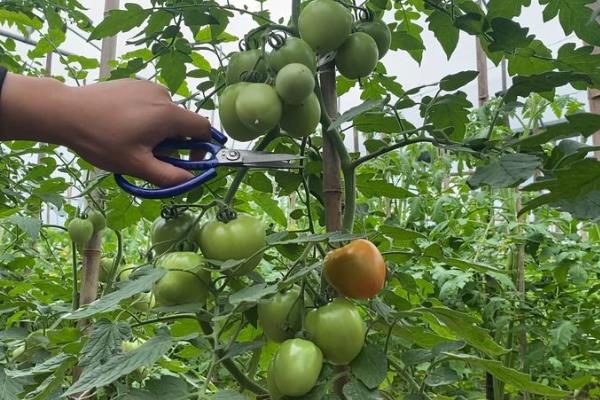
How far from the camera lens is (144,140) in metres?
0.69

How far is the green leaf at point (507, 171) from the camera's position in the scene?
1.89ft

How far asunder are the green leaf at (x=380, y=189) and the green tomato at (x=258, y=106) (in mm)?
273

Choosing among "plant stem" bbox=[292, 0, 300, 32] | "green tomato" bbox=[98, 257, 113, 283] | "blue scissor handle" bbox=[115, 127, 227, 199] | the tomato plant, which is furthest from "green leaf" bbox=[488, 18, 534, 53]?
"green tomato" bbox=[98, 257, 113, 283]

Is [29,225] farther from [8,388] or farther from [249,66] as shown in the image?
[249,66]

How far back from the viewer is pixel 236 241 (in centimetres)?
66

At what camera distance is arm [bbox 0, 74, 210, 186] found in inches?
26.9

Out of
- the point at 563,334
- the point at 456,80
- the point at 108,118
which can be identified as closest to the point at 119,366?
the point at 108,118

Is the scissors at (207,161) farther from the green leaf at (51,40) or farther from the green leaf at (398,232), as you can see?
the green leaf at (51,40)

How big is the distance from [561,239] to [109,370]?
4.40ft

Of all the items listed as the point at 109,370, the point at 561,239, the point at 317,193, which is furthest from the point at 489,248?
the point at 109,370

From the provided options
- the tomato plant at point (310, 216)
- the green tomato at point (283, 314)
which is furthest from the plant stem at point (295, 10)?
the green tomato at point (283, 314)

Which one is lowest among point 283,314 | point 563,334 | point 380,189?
point 563,334

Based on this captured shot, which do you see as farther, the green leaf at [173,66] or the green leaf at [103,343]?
the green leaf at [173,66]

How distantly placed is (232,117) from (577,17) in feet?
1.48
